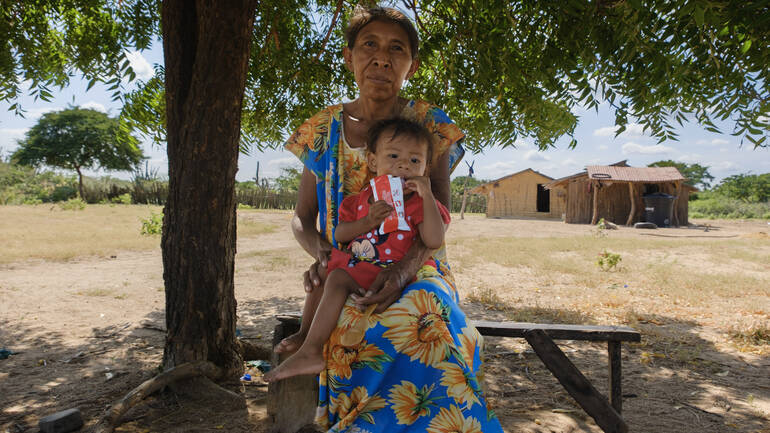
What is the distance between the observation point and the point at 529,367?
4285 mm

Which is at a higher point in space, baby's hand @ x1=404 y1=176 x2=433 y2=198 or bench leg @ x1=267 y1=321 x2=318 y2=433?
baby's hand @ x1=404 y1=176 x2=433 y2=198

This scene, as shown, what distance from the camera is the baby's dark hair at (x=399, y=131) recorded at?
2.21m

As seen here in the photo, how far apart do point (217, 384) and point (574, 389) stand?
102 inches

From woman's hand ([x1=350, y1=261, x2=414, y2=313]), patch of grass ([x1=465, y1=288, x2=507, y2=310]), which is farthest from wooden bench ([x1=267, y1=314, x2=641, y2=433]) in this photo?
patch of grass ([x1=465, y1=288, x2=507, y2=310])

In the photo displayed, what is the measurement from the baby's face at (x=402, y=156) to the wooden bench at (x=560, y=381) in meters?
1.12

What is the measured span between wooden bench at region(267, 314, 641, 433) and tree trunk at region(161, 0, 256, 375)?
3.20 ft

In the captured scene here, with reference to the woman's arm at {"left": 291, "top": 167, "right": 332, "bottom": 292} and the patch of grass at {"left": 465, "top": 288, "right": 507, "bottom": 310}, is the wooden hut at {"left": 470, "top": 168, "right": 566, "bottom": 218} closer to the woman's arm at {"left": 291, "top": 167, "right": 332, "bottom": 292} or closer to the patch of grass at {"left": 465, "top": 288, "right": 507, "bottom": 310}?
the patch of grass at {"left": 465, "top": 288, "right": 507, "bottom": 310}

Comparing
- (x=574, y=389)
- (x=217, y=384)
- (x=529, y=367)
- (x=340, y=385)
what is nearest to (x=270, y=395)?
(x=340, y=385)

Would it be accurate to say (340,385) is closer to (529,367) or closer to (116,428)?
(116,428)

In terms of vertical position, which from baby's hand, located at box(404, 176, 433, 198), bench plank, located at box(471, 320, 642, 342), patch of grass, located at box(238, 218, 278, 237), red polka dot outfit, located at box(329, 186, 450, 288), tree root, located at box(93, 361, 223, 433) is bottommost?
tree root, located at box(93, 361, 223, 433)

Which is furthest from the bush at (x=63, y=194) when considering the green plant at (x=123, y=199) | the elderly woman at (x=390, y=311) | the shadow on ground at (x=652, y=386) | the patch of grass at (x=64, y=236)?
the elderly woman at (x=390, y=311)

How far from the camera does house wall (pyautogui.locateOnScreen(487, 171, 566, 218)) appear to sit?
30672 mm

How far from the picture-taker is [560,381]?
246 cm

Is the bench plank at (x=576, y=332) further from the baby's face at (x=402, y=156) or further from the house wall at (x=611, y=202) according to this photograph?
the house wall at (x=611, y=202)
